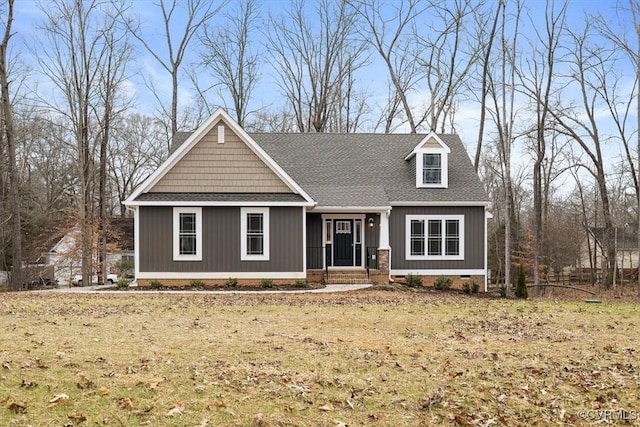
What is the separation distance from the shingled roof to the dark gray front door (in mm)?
1337

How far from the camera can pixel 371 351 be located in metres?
8.63

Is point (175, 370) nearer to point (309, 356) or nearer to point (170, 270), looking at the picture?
point (309, 356)

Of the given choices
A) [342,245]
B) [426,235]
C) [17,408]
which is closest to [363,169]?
[342,245]

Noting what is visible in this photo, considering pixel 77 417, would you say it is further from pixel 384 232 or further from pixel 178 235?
pixel 384 232

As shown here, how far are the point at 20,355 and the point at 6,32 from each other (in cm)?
2176

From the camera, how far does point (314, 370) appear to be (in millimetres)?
7371

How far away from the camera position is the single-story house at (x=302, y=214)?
20844 mm

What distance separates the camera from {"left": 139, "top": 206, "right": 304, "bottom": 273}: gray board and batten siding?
20.8m

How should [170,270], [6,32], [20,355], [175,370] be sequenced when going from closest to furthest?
1. [175,370]
2. [20,355]
3. [170,270]
4. [6,32]

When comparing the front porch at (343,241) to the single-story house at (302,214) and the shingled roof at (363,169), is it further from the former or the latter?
the shingled roof at (363,169)

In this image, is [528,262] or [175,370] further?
[528,262]

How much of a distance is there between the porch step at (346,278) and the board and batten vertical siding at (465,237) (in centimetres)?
164

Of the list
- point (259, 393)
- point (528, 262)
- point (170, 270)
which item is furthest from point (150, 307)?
point (528, 262)

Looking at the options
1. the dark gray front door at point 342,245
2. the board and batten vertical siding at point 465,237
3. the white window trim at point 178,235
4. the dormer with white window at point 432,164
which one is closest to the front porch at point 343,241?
the dark gray front door at point 342,245
